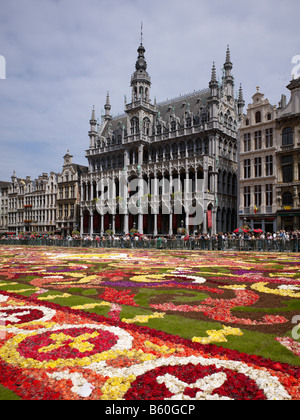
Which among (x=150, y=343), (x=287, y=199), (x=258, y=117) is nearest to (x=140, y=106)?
(x=258, y=117)

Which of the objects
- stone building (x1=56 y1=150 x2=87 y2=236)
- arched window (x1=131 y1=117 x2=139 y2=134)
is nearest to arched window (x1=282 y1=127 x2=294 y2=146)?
arched window (x1=131 y1=117 x2=139 y2=134)

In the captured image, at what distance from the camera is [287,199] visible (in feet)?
115

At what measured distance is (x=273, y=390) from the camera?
3.10m

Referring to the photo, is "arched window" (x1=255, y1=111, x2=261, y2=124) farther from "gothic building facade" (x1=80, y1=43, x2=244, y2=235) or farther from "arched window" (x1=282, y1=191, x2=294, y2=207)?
"arched window" (x1=282, y1=191, x2=294, y2=207)

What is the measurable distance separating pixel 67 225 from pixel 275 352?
64.2 m

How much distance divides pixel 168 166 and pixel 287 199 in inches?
724

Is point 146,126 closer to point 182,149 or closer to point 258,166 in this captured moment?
point 182,149

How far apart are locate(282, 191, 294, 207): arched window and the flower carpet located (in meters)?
29.3

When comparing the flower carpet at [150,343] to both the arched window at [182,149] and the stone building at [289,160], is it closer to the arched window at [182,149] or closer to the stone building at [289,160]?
the stone building at [289,160]

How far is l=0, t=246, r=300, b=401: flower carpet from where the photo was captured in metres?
3.17

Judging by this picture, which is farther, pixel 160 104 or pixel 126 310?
pixel 160 104

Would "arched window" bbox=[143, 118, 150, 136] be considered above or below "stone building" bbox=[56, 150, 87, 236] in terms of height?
above
